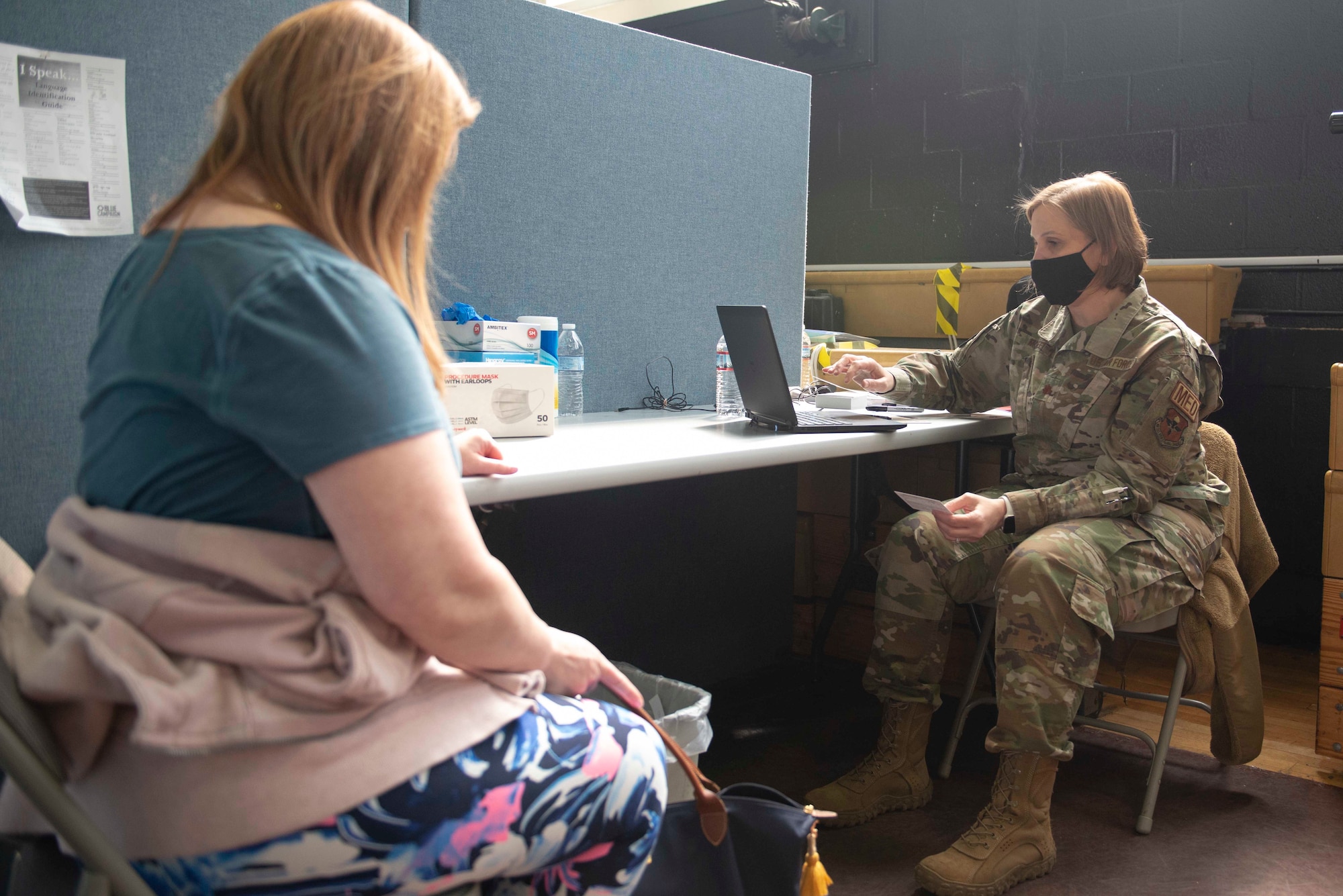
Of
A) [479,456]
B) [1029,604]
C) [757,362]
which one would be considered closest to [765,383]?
[757,362]

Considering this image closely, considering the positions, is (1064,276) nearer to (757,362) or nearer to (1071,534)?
(1071,534)

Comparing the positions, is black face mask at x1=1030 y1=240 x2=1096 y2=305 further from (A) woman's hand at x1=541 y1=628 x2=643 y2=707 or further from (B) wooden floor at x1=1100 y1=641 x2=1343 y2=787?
(A) woman's hand at x1=541 y1=628 x2=643 y2=707

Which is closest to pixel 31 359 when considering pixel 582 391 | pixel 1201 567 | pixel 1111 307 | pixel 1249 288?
pixel 582 391

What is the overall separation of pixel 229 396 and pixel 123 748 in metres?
0.28

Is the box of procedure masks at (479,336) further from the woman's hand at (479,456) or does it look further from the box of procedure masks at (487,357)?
the woman's hand at (479,456)

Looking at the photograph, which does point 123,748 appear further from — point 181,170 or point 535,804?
point 181,170

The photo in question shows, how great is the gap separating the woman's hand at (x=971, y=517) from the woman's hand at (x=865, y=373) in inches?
18.8

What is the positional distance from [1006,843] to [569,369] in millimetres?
1126

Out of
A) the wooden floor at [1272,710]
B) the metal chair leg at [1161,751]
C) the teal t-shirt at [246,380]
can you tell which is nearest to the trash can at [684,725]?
the teal t-shirt at [246,380]

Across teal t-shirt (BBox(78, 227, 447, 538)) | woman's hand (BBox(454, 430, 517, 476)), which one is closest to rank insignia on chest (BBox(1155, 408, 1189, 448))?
woman's hand (BBox(454, 430, 517, 476))

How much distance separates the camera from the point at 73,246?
132cm

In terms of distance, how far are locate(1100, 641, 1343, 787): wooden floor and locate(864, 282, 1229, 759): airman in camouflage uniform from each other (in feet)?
2.03

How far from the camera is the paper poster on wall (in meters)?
1.25

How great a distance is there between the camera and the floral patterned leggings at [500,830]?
0.76 m
